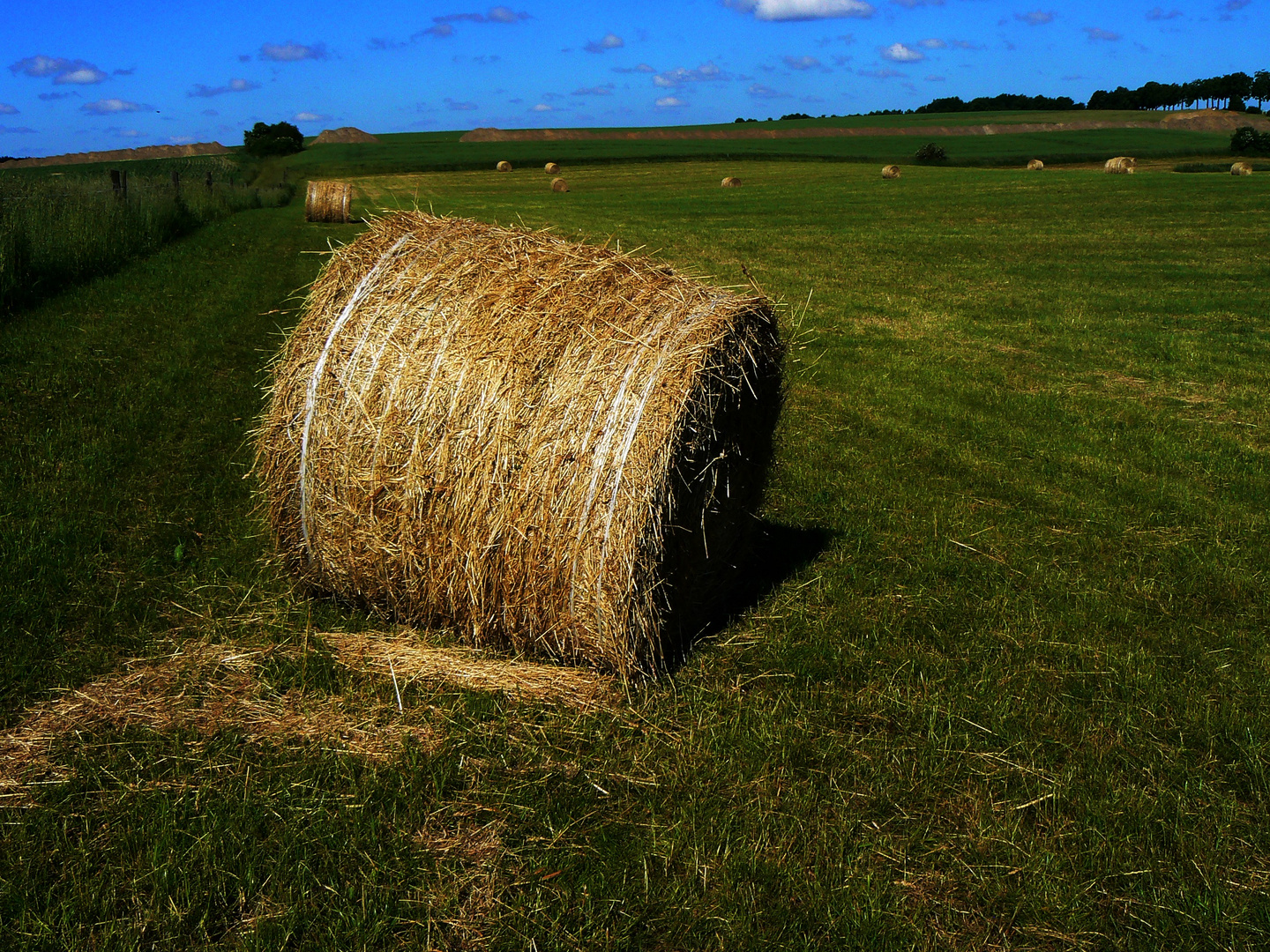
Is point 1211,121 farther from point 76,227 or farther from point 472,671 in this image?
point 472,671

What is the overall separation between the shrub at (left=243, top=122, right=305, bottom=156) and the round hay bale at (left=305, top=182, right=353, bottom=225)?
58572 millimetres

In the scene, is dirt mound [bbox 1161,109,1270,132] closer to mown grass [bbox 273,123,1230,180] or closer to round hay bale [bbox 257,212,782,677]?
mown grass [bbox 273,123,1230,180]

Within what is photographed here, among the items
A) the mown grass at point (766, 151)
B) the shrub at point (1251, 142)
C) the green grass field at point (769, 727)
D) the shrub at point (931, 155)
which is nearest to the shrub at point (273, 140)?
the mown grass at point (766, 151)

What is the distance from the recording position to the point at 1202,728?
4660 mm

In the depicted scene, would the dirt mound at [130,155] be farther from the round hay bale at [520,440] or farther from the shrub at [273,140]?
the round hay bale at [520,440]

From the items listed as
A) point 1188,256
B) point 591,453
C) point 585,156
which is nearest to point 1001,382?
point 591,453

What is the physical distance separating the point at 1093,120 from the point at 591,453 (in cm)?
10496

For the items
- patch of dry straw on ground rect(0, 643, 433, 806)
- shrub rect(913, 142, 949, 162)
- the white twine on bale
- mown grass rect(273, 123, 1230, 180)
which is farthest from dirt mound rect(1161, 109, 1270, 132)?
patch of dry straw on ground rect(0, 643, 433, 806)

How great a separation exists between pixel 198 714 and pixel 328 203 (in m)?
28.2

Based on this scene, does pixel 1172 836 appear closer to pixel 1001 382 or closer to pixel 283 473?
pixel 283 473

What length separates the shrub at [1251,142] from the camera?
60.1m

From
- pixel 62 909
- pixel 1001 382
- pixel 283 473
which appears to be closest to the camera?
pixel 62 909

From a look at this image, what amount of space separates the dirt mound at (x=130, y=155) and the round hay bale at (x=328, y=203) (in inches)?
A: 2290

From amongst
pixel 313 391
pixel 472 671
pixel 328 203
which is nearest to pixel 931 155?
pixel 328 203
